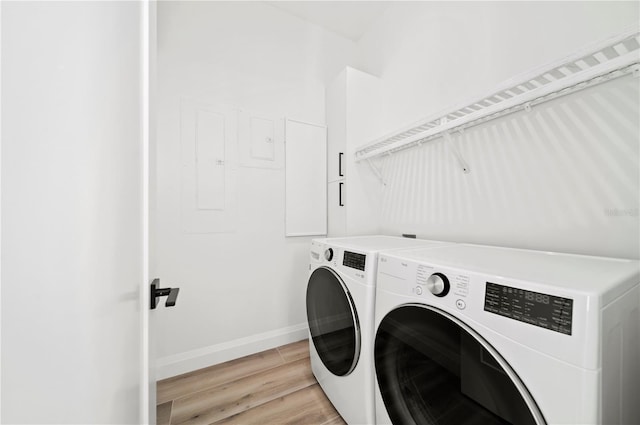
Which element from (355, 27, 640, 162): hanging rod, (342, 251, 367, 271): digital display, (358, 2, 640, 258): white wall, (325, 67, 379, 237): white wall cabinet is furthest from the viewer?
(325, 67, 379, 237): white wall cabinet

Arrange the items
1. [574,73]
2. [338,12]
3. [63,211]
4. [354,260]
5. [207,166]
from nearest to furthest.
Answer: [63,211] < [574,73] < [354,260] < [207,166] < [338,12]

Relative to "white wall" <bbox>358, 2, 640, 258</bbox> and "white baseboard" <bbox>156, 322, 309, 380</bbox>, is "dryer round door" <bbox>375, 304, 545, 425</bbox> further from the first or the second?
"white baseboard" <bbox>156, 322, 309, 380</bbox>

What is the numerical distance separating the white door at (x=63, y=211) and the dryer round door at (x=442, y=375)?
2.60 ft

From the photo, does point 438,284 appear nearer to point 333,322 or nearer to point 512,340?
point 512,340

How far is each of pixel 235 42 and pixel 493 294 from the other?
231cm

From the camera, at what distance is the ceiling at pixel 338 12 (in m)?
1.99

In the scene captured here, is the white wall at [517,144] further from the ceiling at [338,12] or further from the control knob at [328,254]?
the control knob at [328,254]

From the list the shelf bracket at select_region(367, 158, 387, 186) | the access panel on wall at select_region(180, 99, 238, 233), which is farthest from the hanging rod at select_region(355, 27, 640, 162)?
the access panel on wall at select_region(180, 99, 238, 233)

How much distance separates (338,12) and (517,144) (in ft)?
6.22

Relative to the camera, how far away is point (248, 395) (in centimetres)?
141

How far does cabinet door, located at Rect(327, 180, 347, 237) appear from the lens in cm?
197

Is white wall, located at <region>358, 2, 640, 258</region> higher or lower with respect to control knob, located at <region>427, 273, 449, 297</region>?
higher

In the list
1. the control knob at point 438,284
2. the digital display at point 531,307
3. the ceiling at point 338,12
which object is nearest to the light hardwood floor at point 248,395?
Result: the control knob at point 438,284

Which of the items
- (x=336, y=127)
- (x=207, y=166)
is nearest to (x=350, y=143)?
(x=336, y=127)
